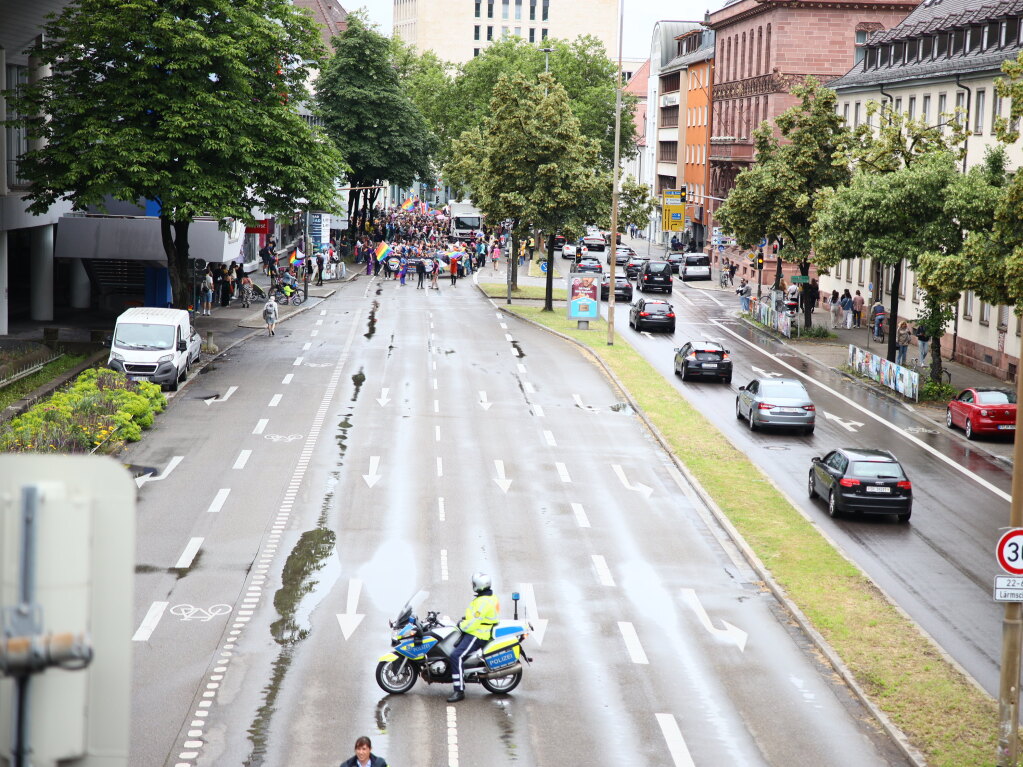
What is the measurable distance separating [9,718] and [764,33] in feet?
303

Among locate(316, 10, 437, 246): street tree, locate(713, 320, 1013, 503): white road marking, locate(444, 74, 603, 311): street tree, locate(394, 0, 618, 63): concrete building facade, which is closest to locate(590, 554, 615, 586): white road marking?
locate(713, 320, 1013, 503): white road marking

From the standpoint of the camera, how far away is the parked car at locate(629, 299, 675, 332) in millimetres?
59250

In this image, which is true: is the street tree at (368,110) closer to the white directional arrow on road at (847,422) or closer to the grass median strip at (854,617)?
the white directional arrow on road at (847,422)

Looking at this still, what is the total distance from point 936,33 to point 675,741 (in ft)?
162

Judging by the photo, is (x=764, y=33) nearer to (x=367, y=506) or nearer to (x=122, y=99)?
(x=122, y=99)

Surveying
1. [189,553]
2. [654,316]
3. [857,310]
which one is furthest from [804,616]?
[857,310]

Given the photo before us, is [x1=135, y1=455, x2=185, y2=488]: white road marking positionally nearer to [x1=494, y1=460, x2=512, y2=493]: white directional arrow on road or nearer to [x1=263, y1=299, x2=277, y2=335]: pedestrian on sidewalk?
[x1=494, y1=460, x2=512, y2=493]: white directional arrow on road

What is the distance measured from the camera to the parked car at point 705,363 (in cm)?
4547

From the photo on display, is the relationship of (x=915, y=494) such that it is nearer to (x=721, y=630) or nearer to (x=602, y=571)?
(x=602, y=571)

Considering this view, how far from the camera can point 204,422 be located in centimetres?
3425

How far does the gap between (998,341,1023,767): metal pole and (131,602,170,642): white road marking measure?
11360mm

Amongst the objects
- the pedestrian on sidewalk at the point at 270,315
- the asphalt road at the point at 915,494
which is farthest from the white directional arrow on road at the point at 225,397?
the asphalt road at the point at 915,494

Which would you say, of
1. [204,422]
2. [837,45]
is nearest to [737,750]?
[204,422]

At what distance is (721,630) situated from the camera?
20.0 meters
